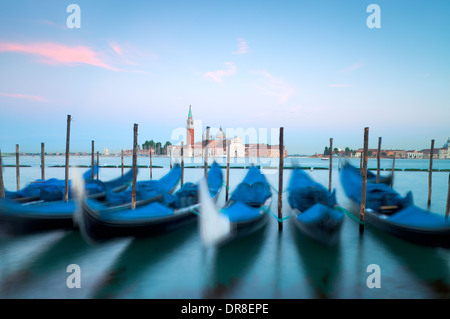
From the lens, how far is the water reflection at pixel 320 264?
334 cm

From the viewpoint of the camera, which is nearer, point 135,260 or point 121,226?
point 121,226

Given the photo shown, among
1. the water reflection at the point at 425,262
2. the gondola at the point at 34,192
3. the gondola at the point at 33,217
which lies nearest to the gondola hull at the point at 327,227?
the water reflection at the point at 425,262

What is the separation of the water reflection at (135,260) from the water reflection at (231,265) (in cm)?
96

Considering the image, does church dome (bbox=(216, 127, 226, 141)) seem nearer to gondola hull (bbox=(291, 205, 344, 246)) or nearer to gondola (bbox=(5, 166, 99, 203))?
gondola (bbox=(5, 166, 99, 203))

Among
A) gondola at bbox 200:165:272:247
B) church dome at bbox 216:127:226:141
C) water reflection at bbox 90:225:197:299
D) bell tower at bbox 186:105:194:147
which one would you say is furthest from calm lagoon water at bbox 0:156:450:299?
Answer: church dome at bbox 216:127:226:141

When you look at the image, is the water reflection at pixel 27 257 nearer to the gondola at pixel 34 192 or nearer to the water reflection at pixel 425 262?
the gondola at pixel 34 192

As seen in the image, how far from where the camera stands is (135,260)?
4105 millimetres

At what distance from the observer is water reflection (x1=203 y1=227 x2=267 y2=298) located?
331cm

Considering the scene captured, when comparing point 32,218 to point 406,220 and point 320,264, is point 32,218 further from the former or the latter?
point 406,220

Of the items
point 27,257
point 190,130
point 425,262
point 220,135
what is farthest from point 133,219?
point 220,135

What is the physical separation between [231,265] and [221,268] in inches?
6.6
